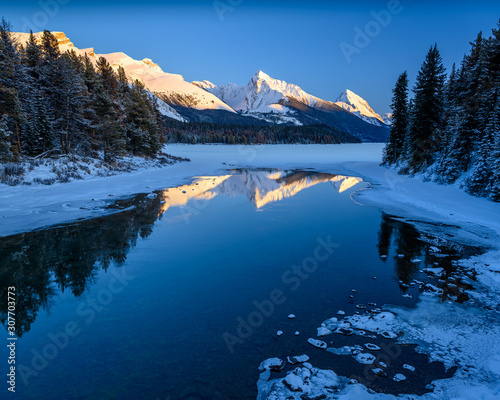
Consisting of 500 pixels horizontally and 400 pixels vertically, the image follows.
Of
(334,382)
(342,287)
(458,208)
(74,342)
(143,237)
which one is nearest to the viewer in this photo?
(334,382)

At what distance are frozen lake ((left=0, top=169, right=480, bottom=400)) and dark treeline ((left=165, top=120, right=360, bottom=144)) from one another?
13520 centimetres

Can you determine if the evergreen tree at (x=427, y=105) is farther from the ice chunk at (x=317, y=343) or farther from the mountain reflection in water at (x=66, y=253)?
the ice chunk at (x=317, y=343)

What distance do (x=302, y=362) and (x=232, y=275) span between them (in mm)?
3626

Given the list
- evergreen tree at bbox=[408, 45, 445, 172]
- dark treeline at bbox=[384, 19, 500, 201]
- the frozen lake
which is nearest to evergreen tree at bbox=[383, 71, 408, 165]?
dark treeline at bbox=[384, 19, 500, 201]

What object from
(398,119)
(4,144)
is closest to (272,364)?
(4,144)

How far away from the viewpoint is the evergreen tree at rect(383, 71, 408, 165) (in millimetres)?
40919

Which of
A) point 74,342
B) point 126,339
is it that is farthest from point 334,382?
point 74,342

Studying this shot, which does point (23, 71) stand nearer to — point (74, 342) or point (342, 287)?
point (74, 342)

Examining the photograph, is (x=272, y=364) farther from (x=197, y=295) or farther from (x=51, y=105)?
(x=51, y=105)

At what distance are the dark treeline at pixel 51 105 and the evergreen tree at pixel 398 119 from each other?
3838cm

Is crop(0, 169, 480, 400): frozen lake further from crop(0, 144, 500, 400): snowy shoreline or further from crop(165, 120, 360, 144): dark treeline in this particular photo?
crop(165, 120, 360, 144): dark treeline

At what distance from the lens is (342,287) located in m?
7.40

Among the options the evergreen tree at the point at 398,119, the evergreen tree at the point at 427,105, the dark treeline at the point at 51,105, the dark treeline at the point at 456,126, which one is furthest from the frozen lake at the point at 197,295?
the evergreen tree at the point at 398,119

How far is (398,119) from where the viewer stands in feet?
136
